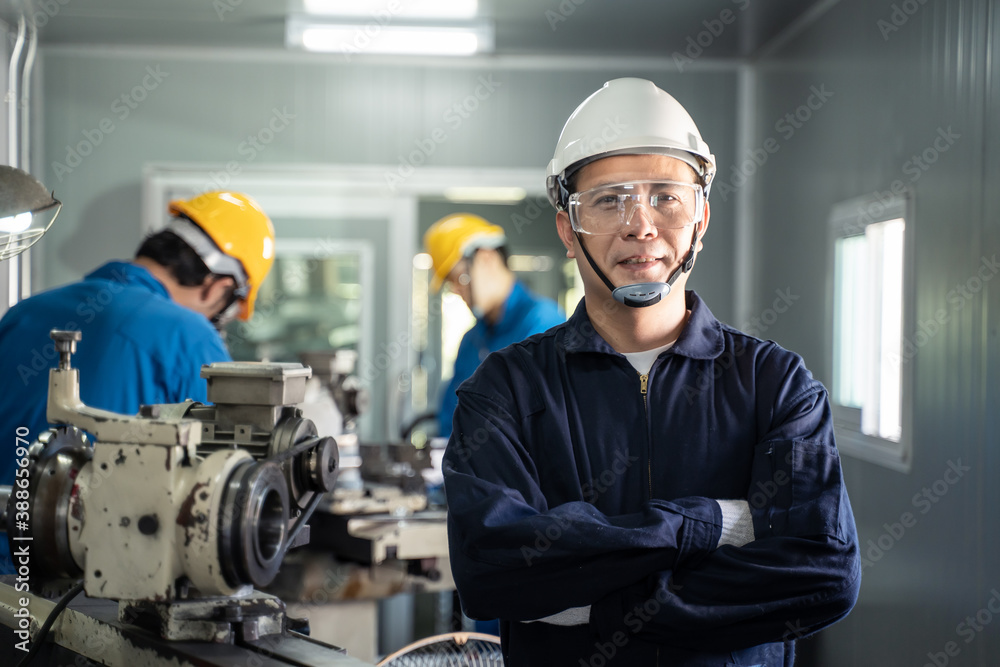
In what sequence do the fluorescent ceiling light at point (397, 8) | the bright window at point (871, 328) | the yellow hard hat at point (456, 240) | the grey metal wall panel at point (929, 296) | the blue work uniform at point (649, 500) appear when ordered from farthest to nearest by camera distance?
the yellow hard hat at point (456, 240), the fluorescent ceiling light at point (397, 8), the bright window at point (871, 328), the grey metal wall panel at point (929, 296), the blue work uniform at point (649, 500)

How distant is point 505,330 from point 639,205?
2437 millimetres

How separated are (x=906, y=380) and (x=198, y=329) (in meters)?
2.40

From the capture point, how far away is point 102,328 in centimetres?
194

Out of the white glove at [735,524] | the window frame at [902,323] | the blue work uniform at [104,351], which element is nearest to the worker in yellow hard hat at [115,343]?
the blue work uniform at [104,351]

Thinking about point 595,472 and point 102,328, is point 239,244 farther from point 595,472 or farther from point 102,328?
point 595,472

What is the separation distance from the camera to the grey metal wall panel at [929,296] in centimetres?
246

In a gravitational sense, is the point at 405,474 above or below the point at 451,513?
below

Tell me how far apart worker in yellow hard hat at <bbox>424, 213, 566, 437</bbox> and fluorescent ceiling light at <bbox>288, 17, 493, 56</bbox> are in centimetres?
98

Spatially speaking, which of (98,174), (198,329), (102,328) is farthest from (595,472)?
(98,174)

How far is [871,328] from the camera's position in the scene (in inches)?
132

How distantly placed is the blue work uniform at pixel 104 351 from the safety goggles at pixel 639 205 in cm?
104

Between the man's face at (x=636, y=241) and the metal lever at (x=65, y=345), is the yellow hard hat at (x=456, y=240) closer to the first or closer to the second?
the man's face at (x=636, y=241)

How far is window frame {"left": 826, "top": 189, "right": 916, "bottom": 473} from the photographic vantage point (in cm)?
292

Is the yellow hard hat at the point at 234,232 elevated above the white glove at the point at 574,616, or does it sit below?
above
